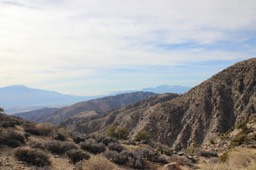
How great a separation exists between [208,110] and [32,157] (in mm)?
52428

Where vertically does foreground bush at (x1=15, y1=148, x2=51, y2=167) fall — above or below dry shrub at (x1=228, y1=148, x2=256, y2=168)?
above

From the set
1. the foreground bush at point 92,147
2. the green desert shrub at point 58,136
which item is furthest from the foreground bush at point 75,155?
the green desert shrub at point 58,136

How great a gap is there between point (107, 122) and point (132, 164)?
A: 91.6 meters

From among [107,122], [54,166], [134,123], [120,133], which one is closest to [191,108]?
[134,123]

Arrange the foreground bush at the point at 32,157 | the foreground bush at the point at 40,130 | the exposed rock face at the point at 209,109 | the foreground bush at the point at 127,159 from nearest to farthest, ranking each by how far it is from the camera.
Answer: the foreground bush at the point at 32,157
the foreground bush at the point at 127,159
the foreground bush at the point at 40,130
the exposed rock face at the point at 209,109

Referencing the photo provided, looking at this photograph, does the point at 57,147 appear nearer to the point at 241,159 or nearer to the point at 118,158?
the point at 118,158

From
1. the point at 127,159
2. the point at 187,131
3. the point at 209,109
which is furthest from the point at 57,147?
the point at 209,109

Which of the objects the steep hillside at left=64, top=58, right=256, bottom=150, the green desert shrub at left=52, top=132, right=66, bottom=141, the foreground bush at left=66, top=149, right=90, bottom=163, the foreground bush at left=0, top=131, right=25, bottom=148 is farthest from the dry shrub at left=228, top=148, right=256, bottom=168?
the steep hillside at left=64, top=58, right=256, bottom=150

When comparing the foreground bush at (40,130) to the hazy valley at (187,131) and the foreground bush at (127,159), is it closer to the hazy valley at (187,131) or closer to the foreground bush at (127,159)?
the hazy valley at (187,131)

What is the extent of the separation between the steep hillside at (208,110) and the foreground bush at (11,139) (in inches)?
1633

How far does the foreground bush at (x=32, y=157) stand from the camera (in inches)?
546

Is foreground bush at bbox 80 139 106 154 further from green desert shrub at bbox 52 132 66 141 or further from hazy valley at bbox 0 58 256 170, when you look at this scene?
green desert shrub at bbox 52 132 66 141

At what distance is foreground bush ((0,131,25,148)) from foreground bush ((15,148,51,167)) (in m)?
1.93

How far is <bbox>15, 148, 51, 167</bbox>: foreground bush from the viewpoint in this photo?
45.5 ft
